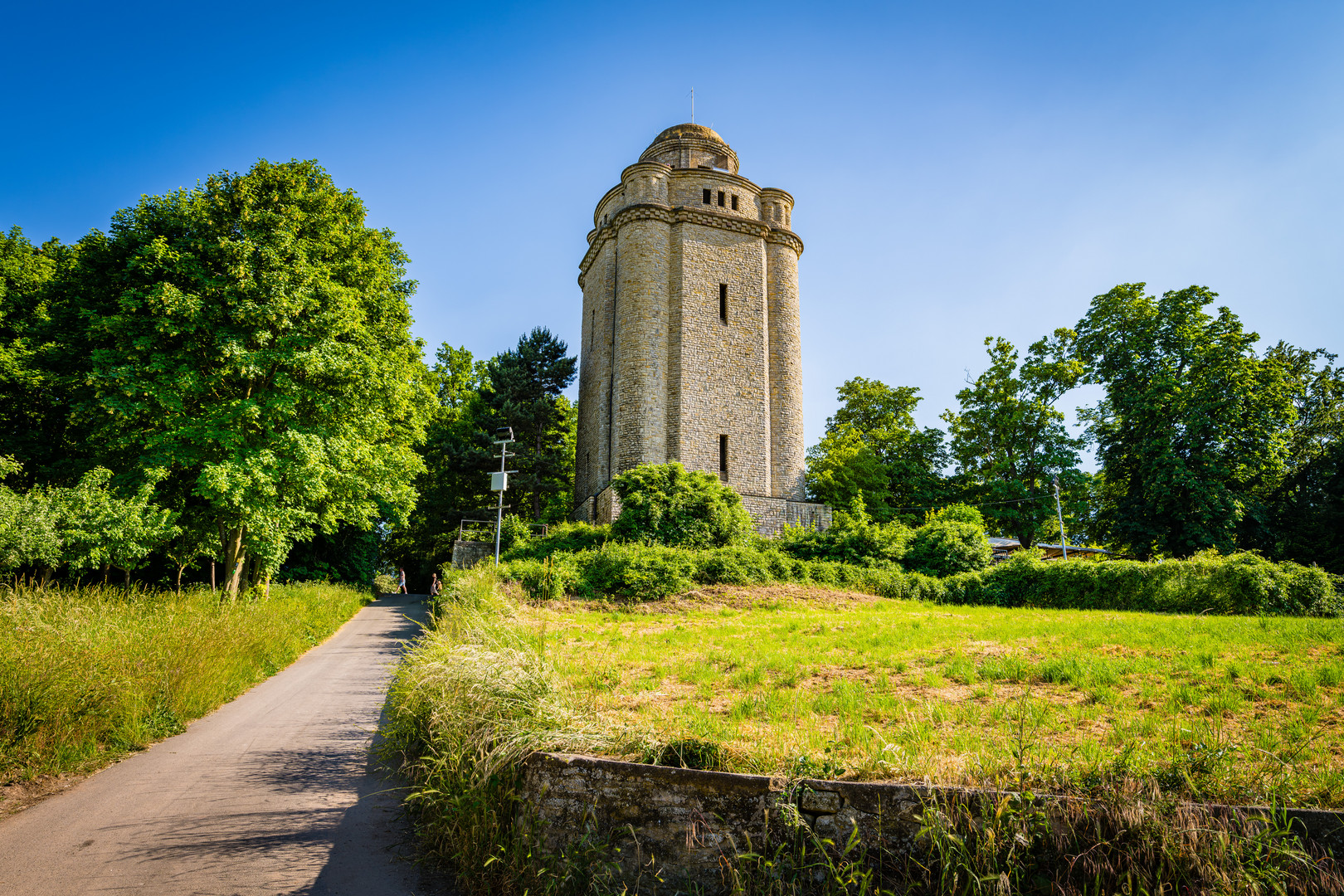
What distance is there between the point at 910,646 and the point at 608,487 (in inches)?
656

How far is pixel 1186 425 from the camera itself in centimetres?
2377

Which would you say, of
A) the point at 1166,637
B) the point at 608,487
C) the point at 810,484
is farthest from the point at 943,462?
the point at 1166,637

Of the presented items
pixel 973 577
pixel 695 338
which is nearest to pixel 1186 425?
pixel 973 577

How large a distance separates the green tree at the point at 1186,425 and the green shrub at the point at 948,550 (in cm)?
795

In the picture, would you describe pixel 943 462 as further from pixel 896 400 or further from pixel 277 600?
pixel 277 600

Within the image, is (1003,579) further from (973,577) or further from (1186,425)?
(1186,425)

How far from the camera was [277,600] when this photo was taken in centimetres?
1496

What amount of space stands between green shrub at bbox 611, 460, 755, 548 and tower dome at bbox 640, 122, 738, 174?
54.1 feet

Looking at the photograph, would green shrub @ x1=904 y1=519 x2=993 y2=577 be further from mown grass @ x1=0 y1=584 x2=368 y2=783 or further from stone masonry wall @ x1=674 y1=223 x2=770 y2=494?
mown grass @ x1=0 y1=584 x2=368 y2=783

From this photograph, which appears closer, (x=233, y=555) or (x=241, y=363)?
(x=241, y=363)

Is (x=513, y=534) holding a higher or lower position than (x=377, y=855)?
higher

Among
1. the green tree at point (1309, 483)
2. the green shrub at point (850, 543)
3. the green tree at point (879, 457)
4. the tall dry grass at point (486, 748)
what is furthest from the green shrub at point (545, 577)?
the green tree at point (1309, 483)

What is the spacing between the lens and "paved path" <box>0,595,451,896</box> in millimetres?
4332

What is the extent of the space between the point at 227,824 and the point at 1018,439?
3117 centimetres
